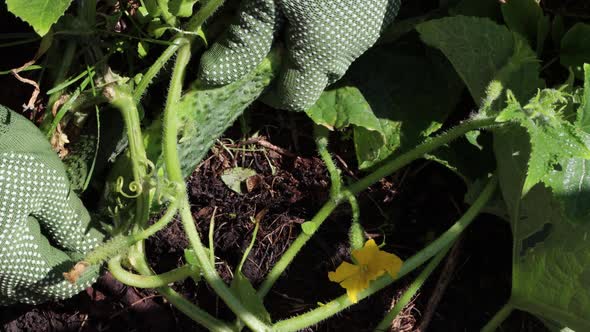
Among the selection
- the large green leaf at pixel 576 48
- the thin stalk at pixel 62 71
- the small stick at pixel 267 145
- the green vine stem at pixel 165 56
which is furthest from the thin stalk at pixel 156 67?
the large green leaf at pixel 576 48

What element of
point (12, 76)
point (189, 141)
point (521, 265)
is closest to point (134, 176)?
point (189, 141)

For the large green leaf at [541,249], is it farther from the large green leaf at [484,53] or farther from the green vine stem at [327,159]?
the green vine stem at [327,159]

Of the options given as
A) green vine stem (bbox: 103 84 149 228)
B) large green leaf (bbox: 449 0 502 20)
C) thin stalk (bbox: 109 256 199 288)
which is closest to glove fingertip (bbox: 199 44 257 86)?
green vine stem (bbox: 103 84 149 228)

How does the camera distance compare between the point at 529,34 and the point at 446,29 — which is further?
the point at 529,34

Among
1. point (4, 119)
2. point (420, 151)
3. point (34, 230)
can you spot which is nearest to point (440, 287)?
point (420, 151)

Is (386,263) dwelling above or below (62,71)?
below

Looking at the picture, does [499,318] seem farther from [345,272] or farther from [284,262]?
[284,262]

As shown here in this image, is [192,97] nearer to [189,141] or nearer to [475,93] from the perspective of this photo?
[189,141]
